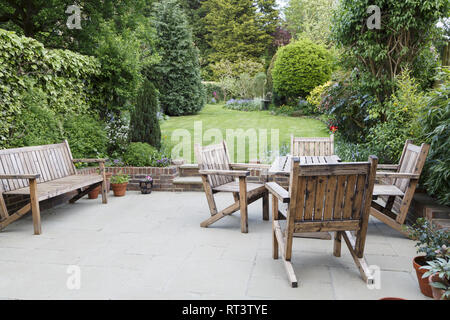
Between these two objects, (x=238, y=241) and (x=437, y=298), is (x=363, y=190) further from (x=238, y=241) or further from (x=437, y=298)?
(x=238, y=241)

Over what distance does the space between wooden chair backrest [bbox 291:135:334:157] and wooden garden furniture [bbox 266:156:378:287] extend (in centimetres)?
270

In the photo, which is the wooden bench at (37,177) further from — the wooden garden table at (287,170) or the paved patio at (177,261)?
the wooden garden table at (287,170)

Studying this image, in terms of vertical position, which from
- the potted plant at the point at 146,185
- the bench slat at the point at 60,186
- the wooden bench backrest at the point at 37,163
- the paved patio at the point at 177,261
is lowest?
the paved patio at the point at 177,261

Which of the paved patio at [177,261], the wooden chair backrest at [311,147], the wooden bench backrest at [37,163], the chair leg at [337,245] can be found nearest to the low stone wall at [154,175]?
the wooden bench backrest at [37,163]

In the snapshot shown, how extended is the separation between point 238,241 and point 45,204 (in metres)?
3.00

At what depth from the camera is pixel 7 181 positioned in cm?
430

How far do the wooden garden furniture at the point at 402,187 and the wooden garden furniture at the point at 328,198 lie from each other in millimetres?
1063

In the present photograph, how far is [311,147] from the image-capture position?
5.50 metres

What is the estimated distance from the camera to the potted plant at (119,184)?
5.86 m

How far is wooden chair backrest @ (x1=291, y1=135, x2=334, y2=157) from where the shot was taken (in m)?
5.43

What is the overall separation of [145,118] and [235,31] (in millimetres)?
15474

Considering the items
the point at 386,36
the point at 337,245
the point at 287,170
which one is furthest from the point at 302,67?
the point at 337,245

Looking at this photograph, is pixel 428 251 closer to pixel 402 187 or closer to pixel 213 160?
pixel 402 187
